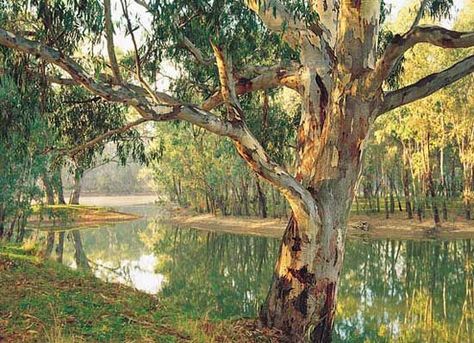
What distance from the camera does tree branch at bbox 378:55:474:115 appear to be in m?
5.30

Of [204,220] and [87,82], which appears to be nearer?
[87,82]

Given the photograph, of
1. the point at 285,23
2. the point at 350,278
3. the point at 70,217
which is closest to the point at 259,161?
the point at 285,23

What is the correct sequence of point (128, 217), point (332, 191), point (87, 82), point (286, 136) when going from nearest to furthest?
point (87, 82)
point (332, 191)
point (286, 136)
point (128, 217)

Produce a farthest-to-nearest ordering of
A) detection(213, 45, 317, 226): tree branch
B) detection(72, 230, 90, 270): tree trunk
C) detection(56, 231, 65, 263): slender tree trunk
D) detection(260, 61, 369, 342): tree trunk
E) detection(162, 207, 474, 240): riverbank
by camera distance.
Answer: detection(162, 207, 474, 240): riverbank → detection(56, 231, 65, 263): slender tree trunk → detection(72, 230, 90, 270): tree trunk → detection(260, 61, 369, 342): tree trunk → detection(213, 45, 317, 226): tree branch

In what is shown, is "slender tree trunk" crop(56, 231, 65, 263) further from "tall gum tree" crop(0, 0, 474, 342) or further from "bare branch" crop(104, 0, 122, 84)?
"bare branch" crop(104, 0, 122, 84)

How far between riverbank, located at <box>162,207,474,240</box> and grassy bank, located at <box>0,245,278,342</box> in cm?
1707

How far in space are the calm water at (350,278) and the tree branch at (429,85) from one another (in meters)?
3.76

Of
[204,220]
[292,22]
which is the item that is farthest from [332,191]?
[204,220]

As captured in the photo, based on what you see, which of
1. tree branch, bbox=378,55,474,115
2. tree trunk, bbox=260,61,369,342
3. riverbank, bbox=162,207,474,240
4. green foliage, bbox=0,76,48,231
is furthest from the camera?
riverbank, bbox=162,207,474,240

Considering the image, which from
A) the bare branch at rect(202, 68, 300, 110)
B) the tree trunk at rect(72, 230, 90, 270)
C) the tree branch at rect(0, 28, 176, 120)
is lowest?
the tree trunk at rect(72, 230, 90, 270)

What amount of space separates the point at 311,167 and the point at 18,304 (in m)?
3.64

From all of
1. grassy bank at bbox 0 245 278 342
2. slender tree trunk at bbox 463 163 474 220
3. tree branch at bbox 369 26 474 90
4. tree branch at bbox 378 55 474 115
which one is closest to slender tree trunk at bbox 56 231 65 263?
grassy bank at bbox 0 245 278 342

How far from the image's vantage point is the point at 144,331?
4.88 meters

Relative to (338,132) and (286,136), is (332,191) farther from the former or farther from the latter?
(286,136)
